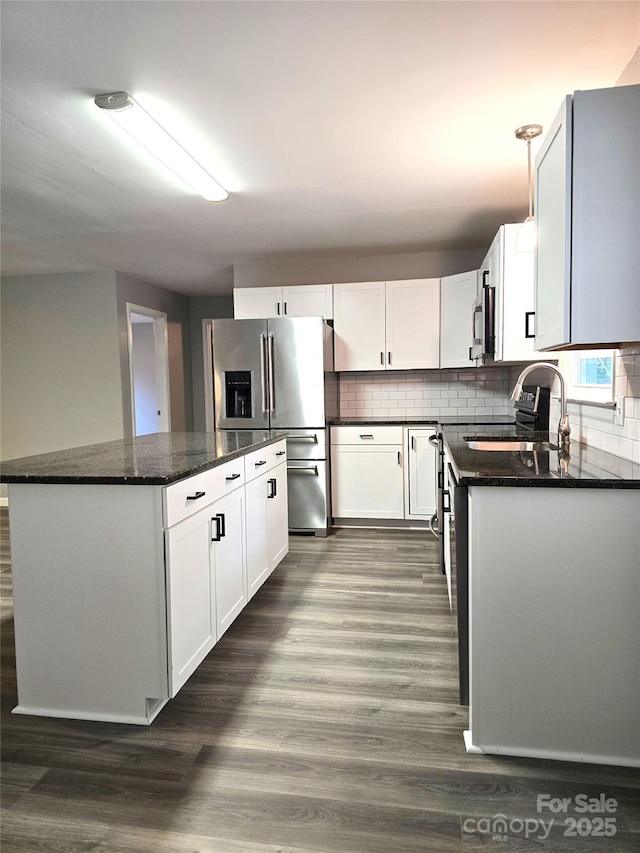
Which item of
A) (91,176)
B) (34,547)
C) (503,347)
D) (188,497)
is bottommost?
(34,547)

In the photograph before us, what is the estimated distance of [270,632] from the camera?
274 cm

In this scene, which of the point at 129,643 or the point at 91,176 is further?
the point at 91,176

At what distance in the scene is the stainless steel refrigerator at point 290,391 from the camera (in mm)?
4438

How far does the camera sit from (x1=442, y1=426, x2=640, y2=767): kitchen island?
1.71 meters

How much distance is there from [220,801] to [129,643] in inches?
24.1

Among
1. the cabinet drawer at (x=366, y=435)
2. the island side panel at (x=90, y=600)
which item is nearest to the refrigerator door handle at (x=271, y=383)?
the cabinet drawer at (x=366, y=435)

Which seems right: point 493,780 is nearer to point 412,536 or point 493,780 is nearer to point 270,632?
point 270,632

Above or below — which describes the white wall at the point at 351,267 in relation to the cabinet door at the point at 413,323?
above

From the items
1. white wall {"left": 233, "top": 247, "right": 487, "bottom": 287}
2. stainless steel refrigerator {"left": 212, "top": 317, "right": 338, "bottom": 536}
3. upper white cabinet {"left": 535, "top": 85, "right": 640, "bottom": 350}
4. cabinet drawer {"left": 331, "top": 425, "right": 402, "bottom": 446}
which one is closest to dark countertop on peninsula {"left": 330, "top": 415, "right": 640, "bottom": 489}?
upper white cabinet {"left": 535, "top": 85, "right": 640, "bottom": 350}

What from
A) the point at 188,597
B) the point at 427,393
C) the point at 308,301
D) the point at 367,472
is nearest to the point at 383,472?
the point at 367,472

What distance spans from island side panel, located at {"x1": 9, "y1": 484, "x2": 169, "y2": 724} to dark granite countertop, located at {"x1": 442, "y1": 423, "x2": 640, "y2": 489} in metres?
1.10

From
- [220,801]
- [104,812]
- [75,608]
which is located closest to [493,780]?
[220,801]

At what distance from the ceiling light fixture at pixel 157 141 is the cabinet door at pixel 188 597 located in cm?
164

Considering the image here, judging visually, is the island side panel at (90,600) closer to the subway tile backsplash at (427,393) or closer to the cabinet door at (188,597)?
the cabinet door at (188,597)
